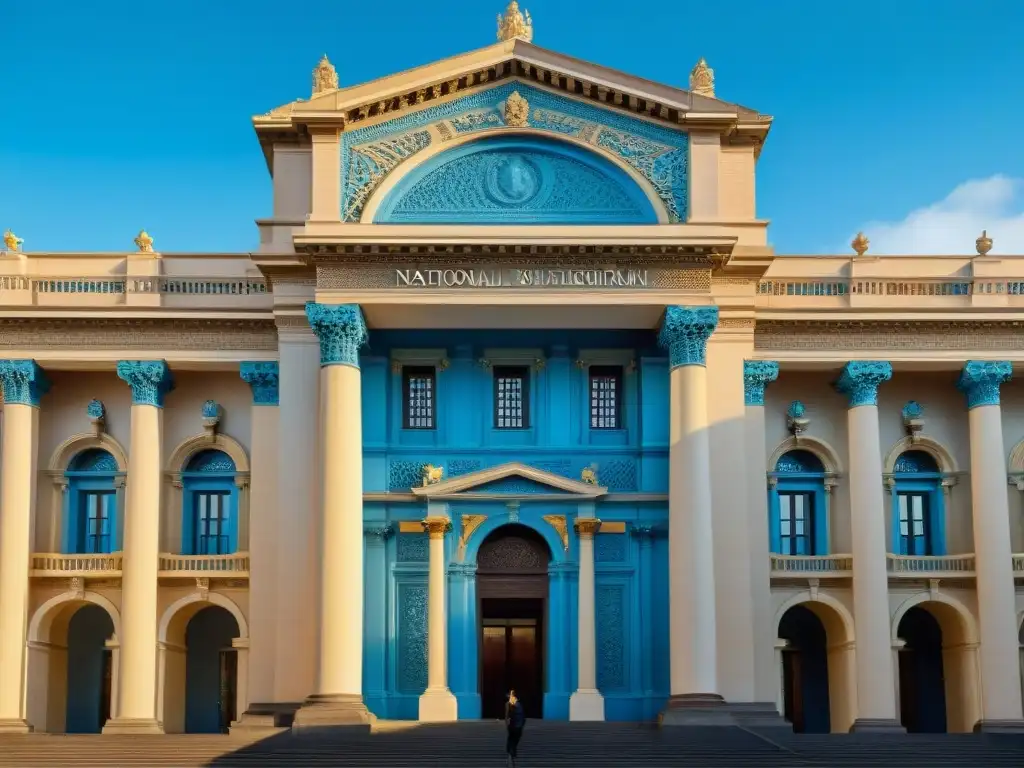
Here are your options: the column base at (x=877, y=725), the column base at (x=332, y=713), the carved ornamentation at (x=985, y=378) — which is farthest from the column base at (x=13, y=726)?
the carved ornamentation at (x=985, y=378)

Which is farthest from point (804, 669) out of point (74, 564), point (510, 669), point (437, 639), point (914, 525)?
point (74, 564)

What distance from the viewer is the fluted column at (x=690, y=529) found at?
36031 millimetres

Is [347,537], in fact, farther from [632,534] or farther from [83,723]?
[83,723]

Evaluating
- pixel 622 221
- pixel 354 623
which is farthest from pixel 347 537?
pixel 622 221

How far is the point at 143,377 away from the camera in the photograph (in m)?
39.8

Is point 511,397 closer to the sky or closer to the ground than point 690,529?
closer to the sky

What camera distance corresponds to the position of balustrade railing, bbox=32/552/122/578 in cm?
3972

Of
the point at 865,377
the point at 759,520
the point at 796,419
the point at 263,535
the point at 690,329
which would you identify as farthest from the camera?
the point at 796,419

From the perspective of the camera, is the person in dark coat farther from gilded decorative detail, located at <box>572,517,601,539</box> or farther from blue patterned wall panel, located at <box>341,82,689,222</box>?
blue patterned wall panel, located at <box>341,82,689,222</box>

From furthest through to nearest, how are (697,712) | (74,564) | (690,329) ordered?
(74,564) → (690,329) → (697,712)

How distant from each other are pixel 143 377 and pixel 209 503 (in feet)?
12.4

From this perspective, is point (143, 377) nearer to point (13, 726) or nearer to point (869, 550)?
point (13, 726)

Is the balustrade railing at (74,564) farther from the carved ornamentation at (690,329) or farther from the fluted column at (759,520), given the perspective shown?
the fluted column at (759,520)

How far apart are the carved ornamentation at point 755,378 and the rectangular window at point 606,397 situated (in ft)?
10.4
